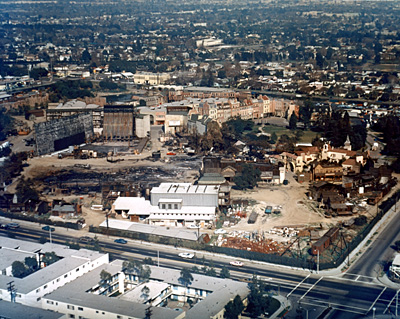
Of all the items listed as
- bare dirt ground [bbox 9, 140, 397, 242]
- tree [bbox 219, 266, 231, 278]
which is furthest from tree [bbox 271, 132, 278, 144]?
tree [bbox 219, 266, 231, 278]

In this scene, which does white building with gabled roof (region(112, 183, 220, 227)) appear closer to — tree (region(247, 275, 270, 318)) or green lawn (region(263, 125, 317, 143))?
tree (region(247, 275, 270, 318))

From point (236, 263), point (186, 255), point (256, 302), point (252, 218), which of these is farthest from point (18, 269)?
point (252, 218)

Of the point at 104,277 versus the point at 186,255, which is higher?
the point at 104,277

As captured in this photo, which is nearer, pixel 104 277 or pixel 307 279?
pixel 104 277

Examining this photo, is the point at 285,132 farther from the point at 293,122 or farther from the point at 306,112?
the point at 306,112

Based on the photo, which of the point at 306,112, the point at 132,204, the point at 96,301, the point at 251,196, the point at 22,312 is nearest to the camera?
the point at 22,312
